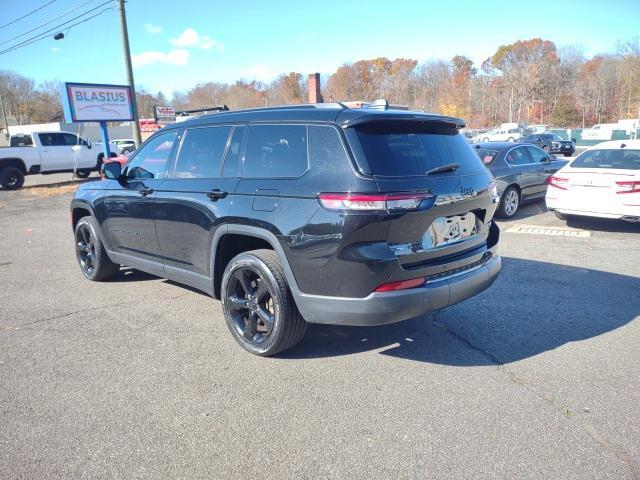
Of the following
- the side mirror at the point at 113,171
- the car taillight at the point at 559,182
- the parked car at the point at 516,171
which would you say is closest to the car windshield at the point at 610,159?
the car taillight at the point at 559,182

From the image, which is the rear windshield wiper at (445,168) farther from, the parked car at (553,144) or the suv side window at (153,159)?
the parked car at (553,144)

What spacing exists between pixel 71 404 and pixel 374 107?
2.99 metres

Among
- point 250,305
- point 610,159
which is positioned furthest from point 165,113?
point 250,305

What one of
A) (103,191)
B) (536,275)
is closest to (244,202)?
(103,191)

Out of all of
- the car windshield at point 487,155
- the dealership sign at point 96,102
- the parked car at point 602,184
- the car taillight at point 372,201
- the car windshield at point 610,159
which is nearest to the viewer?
the car taillight at point 372,201

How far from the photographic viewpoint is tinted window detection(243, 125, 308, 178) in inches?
133

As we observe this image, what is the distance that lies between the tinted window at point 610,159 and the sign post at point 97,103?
54.6 feet

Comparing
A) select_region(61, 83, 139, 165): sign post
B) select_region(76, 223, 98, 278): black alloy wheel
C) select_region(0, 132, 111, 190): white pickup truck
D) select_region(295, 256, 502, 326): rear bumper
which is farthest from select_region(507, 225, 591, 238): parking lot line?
select_region(0, 132, 111, 190): white pickup truck

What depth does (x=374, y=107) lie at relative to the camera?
3.60m

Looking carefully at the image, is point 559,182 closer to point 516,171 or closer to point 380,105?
point 516,171

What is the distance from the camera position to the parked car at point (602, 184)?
24.1 ft

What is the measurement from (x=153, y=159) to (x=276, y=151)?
6.22 ft

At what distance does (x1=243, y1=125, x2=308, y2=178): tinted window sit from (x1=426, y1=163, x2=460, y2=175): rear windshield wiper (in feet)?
2.91

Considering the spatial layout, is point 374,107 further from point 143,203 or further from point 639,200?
point 639,200
